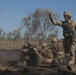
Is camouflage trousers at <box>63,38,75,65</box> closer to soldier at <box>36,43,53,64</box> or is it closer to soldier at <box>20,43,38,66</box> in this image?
soldier at <box>20,43,38,66</box>

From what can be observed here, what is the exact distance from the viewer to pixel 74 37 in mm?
10688

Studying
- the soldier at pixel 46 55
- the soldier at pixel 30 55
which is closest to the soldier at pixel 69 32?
the soldier at pixel 30 55

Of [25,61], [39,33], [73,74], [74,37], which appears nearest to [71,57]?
[74,37]

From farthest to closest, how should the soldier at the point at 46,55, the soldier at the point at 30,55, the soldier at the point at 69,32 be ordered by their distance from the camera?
the soldier at the point at 46,55 < the soldier at the point at 30,55 < the soldier at the point at 69,32

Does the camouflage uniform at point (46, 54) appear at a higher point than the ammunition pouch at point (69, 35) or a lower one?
lower

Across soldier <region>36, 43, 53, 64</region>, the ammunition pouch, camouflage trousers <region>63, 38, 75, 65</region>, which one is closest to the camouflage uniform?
soldier <region>36, 43, 53, 64</region>

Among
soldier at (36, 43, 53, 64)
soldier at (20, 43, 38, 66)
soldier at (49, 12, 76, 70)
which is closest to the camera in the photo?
soldier at (49, 12, 76, 70)

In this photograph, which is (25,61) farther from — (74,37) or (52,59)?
(74,37)

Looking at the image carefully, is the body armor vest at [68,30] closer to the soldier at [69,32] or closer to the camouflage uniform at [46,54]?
the soldier at [69,32]

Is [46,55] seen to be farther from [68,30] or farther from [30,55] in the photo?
[68,30]

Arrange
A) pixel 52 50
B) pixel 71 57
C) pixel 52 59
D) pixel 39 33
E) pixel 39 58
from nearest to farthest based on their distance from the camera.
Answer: pixel 71 57 < pixel 39 58 < pixel 52 59 < pixel 52 50 < pixel 39 33

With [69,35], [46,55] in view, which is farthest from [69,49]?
[46,55]

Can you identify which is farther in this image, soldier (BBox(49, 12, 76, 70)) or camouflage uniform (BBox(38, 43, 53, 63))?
camouflage uniform (BBox(38, 43, 53, 63))

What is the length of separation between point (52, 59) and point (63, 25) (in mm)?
4479
